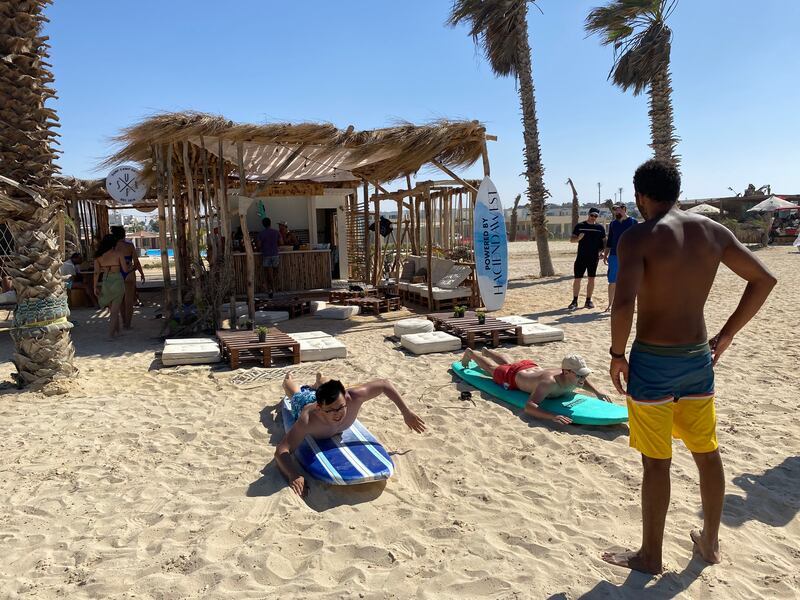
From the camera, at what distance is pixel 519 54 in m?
15.0

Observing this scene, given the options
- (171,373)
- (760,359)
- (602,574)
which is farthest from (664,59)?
(602,574)

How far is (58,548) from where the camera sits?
282cm

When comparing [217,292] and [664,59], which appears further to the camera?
[664,59]

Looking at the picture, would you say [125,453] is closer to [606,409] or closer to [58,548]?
[58,548]

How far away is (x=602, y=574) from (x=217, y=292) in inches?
286

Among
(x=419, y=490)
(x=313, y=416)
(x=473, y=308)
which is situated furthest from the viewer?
(x=473, y=308)

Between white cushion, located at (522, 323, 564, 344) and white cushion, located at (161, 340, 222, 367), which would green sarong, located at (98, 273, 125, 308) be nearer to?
white cushion, located at (161, 340, 222, 367)

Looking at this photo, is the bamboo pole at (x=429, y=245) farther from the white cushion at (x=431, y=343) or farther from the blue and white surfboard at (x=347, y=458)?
the blue and white surfboard at (x=347, y=458)

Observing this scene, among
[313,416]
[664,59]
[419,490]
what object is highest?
[664,59]

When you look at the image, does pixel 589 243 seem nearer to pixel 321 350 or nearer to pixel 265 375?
pixel 321 350

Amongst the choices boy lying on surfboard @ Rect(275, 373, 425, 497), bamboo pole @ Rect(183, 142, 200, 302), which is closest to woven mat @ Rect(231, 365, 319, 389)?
boy lying on surfboard @ Rect(275, 373, 425, 497)

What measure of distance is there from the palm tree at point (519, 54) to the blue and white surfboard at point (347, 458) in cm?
1231

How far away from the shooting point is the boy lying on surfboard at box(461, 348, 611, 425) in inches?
172

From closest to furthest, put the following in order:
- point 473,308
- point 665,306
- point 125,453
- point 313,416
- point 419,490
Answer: point 665,306, point 419,490, point 313,416, point 125,453, point 473,308
